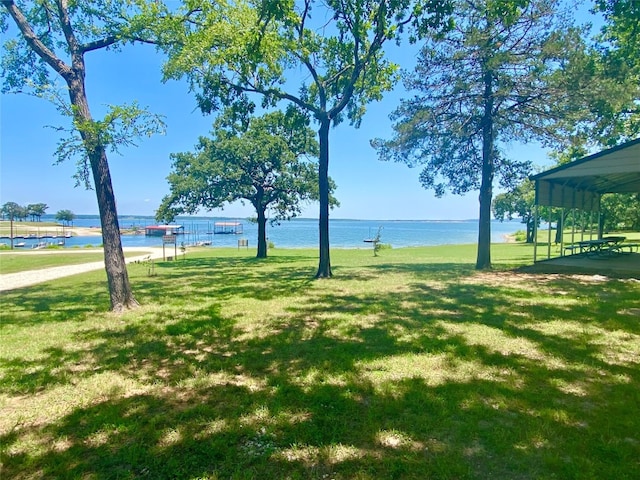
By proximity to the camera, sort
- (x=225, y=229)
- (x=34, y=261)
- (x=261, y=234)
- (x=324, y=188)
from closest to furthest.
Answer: (x=324, y=188)
(x=34, y=261)
(x=261, y=234)
(x=225, y=229)

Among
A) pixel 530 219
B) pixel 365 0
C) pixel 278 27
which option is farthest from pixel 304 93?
pixel 530 219

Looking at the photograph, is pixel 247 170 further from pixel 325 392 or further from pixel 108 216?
pixel 325 392

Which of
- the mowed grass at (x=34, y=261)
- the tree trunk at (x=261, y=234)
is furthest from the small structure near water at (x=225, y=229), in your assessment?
the tree trunk at (x=261, y=234)

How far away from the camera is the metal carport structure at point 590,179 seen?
8828mm

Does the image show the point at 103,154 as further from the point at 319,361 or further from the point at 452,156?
the point at 452,156

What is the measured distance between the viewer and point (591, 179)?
1205cm

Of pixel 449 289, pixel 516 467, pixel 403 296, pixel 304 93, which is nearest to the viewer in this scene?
pixel 516 467

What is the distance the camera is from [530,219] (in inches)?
1606

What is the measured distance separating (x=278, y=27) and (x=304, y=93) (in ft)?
7.35

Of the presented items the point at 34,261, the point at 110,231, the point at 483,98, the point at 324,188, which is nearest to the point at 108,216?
the point at 110,231

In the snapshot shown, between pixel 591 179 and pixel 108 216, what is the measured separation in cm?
1440

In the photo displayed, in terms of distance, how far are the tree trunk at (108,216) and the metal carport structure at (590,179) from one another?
10.8 metres

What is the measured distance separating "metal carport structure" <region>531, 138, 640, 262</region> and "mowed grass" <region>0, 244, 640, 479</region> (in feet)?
14.8

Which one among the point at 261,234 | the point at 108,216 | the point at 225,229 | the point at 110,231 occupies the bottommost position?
the point at 225,229
